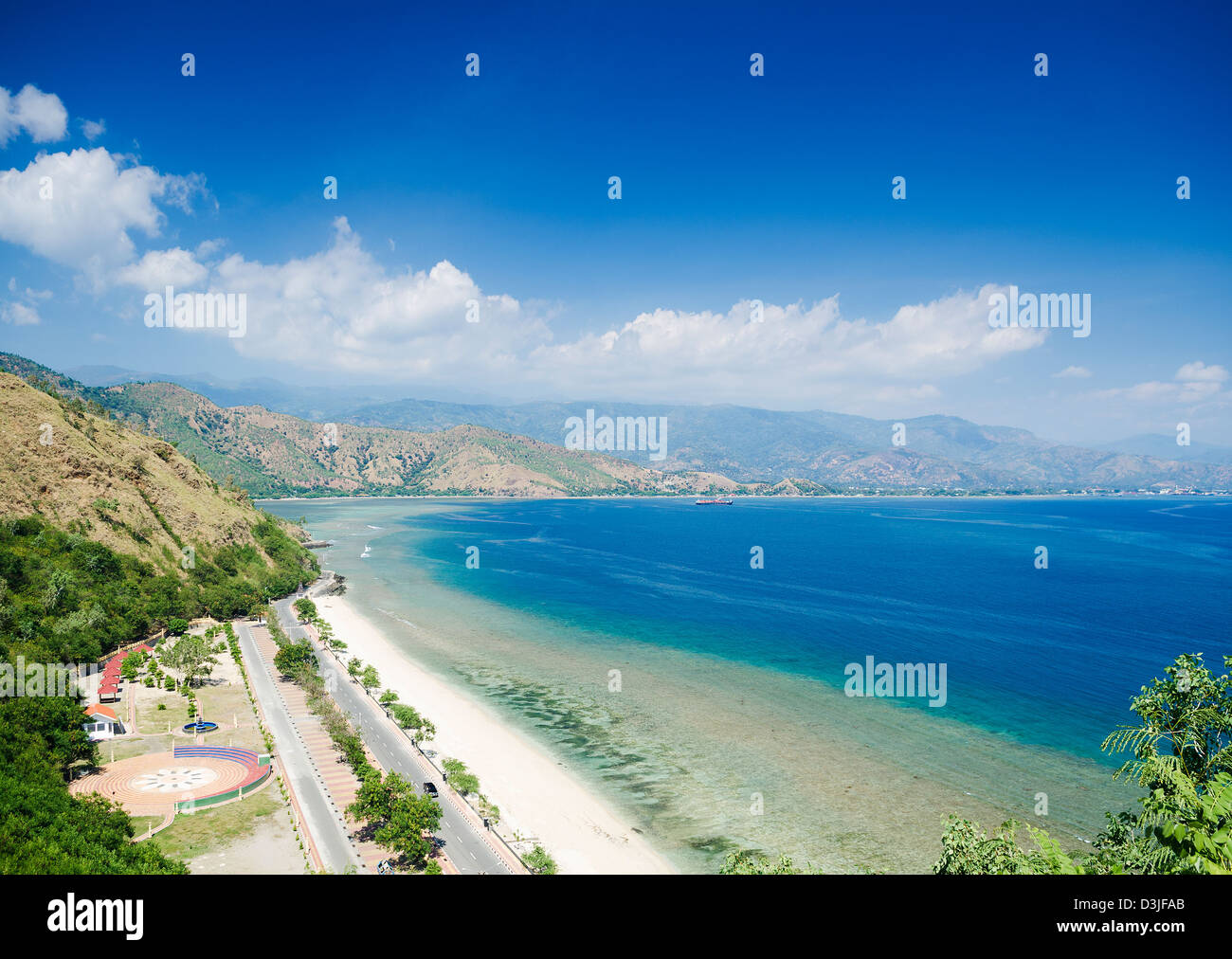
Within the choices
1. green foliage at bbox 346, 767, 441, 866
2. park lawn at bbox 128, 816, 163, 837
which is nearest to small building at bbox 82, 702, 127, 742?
park lawn at bbox 128, 816, 163, 837

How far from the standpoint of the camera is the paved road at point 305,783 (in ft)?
98.6

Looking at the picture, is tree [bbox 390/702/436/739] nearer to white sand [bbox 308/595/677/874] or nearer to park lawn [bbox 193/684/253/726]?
white sand [bbox 308/595/677/874]

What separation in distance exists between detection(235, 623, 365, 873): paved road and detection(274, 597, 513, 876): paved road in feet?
13.5

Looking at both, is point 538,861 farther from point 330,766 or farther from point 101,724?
point 101,724

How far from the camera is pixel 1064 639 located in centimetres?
7062

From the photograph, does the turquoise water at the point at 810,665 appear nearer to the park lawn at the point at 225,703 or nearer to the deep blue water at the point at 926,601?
the deep blue water at the point at 926,601

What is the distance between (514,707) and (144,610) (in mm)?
38967

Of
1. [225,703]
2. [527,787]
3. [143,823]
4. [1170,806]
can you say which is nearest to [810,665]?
[527,787]

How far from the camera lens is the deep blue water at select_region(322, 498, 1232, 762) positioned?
58.4m

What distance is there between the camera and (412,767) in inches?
1571

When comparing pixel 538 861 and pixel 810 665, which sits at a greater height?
pixel 538 861

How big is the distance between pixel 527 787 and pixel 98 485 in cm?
6234
